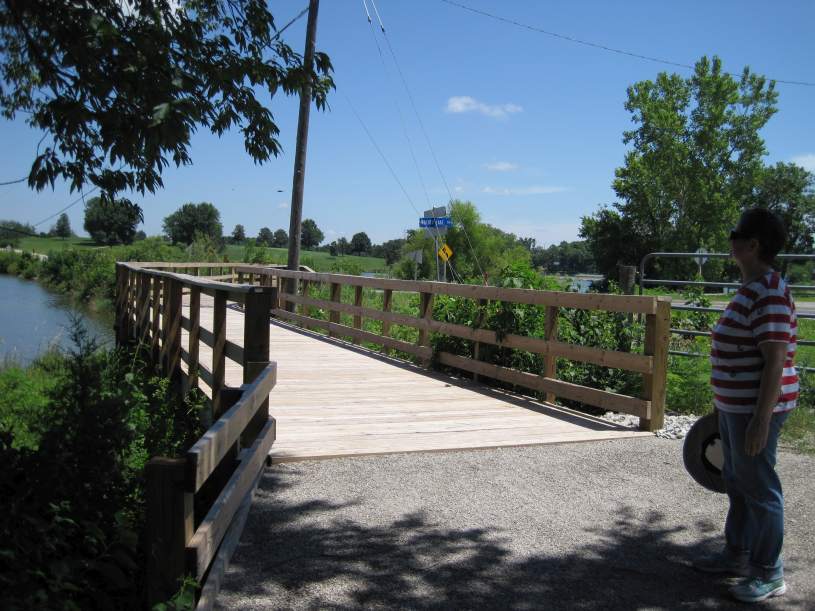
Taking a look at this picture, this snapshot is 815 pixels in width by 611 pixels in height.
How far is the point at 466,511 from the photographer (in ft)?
13.7

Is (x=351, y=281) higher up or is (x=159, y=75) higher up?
(x=159, y=75)

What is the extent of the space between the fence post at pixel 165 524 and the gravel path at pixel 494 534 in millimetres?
488

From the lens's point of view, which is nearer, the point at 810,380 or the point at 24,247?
the point at 810,380

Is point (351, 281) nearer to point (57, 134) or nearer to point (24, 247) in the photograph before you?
point (57, 134)

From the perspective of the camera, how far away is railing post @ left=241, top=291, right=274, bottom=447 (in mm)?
4602

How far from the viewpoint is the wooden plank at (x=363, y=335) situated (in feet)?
31.1

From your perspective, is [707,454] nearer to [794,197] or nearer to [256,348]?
[256,348]

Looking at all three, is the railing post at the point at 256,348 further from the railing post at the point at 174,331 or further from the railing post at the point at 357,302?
the railing post at the point at 357,302

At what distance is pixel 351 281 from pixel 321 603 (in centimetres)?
850

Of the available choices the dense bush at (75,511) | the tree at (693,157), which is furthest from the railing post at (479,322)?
the tree at (693,157)

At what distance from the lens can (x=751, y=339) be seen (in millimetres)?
3055

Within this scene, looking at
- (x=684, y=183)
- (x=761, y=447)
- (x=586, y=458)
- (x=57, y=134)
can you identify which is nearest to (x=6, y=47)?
(x=57, y=134)

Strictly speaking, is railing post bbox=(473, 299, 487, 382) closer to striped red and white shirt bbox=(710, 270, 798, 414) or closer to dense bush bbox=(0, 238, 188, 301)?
striped red and white shirt bbox=(710, 270, 798, 414)

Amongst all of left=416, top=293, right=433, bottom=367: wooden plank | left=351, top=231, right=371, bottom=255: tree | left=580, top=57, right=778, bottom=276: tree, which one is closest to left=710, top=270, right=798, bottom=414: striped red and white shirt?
left=416, top=293, right=433, bottom=367: wooden plank
